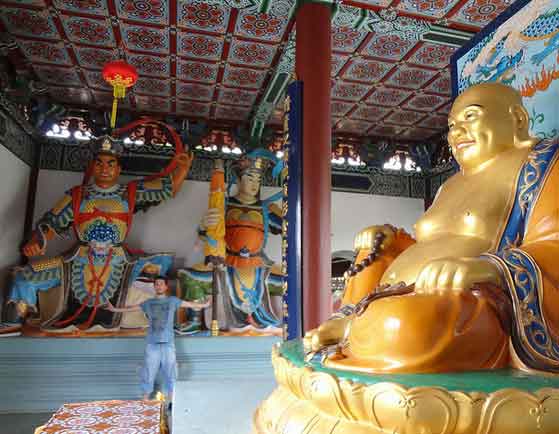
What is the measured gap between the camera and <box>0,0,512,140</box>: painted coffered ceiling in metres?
3.49

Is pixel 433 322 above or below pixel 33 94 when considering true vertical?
below

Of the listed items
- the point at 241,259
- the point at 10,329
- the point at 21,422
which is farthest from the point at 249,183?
the point at 21,422

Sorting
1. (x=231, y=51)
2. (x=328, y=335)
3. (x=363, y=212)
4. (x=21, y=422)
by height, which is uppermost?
(x=231, y=51)

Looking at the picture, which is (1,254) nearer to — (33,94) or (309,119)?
(33,94)

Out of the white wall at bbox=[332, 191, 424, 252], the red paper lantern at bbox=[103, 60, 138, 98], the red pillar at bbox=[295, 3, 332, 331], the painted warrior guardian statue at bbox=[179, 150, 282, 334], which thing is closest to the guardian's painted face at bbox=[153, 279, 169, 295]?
the painted warrior guardian statue at bbox=[179, 150, 282, 334]

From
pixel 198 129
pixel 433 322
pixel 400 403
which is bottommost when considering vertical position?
pixel 400 403

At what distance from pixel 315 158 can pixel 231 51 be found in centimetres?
172

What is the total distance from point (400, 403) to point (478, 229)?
29.3 inches

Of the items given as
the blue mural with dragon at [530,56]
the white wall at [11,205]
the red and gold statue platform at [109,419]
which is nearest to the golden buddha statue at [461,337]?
the blue mural with dragon at [530,56]

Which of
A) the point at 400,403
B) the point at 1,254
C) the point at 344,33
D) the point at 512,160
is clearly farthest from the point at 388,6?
the point at 1,254

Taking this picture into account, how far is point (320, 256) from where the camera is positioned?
2898mm

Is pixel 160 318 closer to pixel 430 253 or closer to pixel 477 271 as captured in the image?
pixel 430 253

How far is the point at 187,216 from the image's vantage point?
5594mm

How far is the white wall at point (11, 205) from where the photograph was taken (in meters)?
4.39
